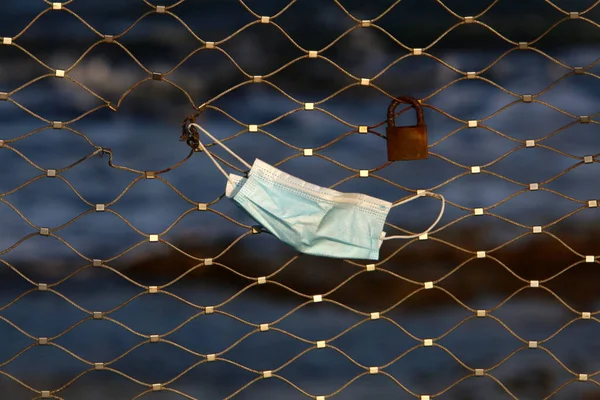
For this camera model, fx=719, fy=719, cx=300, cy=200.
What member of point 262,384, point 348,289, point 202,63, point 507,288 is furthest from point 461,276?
point 202,63

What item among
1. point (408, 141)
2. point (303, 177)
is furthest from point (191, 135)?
point (408, 141)

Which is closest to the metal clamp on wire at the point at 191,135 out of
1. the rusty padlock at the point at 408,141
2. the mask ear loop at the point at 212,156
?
the mask ear loop at the point at 212,156

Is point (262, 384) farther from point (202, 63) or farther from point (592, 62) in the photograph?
point (592, 62)

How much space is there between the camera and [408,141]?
1396 millimetres

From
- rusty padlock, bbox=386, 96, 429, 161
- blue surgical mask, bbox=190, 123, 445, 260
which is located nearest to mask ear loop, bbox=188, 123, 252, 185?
blue surgical mask, bbox=190, 123, 445, 260

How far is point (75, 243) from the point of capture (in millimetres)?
1414

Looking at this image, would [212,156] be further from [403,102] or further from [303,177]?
[403,102]

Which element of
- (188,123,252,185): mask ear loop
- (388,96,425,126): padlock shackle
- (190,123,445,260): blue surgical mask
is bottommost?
(190,123,445,260): blue surgical mask

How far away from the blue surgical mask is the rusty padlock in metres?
0.10

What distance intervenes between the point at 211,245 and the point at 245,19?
466 mm

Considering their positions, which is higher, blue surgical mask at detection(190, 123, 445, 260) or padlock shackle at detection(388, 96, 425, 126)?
padlock shackle at detection(388, 96, 425, 126)

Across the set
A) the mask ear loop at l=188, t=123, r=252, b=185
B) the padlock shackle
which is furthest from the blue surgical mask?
the padlock shackle

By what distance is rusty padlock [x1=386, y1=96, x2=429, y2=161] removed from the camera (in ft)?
4.57

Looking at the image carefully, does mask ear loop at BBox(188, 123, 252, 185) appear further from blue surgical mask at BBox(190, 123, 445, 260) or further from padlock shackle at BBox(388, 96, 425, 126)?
padlock shackle at BBox(388, 96, 425, 126)
